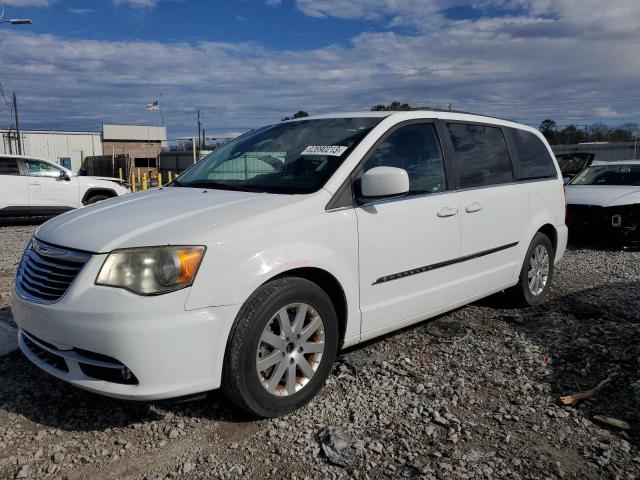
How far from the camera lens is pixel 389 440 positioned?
118 inches

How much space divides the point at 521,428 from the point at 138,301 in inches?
85.3

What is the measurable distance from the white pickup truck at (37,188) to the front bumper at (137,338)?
10.7 m

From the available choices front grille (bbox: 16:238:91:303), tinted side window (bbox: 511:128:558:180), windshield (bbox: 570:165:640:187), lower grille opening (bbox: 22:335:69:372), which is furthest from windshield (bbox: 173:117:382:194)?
windshield (bbox: 570:165:640:187)

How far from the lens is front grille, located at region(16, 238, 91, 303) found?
9.50ft


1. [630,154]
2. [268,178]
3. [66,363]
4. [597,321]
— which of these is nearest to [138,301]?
[66,363]

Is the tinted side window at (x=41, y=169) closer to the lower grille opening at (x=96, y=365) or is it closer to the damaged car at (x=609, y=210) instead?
the damaged car at (x=609, y=210)

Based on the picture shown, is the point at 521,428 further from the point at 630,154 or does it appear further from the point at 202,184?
the point at 630,154

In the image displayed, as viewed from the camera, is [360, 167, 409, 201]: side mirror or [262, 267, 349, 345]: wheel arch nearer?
[262, 267, 349, 345]: wheel arch

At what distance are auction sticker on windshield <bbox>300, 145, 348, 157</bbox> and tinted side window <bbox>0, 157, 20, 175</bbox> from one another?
10812mm

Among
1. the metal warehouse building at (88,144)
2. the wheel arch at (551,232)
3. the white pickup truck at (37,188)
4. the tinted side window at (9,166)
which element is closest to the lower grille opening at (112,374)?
the wheel arch at (551,232)

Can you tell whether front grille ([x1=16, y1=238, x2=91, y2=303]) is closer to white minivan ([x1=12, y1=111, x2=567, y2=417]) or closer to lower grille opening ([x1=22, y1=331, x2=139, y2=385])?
white minivan ([x1=12, y1=111, x2=567, y2=417])

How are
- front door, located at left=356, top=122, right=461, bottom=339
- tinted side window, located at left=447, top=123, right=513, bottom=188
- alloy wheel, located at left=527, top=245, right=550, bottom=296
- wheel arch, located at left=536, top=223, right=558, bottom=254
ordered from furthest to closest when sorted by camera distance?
wheel arch, located at left=536, top=223, right=558, bottom=254, alloy wheel, located at left=527, top=245, right=550, bottom=296, tinted side window, located at left=447, top=123, right=513, bottom=188, front door, located at left=356, top=122, right=461, bottom=339

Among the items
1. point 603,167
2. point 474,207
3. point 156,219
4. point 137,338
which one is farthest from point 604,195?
point 137,338

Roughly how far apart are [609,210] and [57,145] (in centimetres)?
4886
